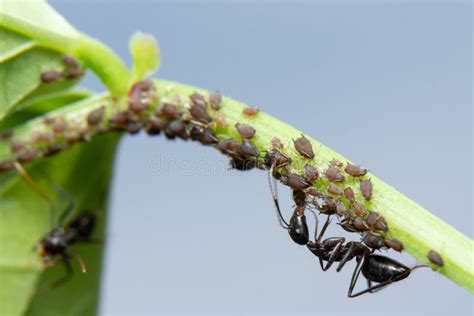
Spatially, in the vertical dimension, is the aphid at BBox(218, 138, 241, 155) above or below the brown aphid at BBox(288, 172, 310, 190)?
below

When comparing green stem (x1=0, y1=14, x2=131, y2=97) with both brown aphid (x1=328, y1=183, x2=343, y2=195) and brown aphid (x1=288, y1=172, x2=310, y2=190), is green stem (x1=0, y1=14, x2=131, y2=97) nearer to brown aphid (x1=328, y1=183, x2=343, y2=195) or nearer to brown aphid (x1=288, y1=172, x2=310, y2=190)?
brown aphid (x1=288, y1=172, x2=310, y2=190)

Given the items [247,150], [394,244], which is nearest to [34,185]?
[247,150]

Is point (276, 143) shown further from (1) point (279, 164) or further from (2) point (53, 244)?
(2) point (53, 244)

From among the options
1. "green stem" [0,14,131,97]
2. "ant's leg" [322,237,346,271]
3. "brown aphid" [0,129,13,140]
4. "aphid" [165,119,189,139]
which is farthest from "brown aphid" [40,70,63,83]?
"ant's leg" [322,237,346,271]

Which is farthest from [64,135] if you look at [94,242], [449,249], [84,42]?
[449,249]

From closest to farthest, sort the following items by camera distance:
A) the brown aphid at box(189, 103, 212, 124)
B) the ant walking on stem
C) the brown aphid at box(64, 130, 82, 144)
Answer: the brown aphid at box(189, 103, 212, 124), the brown aphid at box(64, 130, 82, 144), the ant walking on stem

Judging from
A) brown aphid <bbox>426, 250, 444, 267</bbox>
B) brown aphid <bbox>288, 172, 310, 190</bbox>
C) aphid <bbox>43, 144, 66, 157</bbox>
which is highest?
brown aphid <bbox>426, 250, 444, 267</bbox>

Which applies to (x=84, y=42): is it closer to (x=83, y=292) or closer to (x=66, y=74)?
(x=66, y=74)

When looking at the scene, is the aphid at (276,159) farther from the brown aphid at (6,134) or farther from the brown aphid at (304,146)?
the brown aphid at (6,134)
